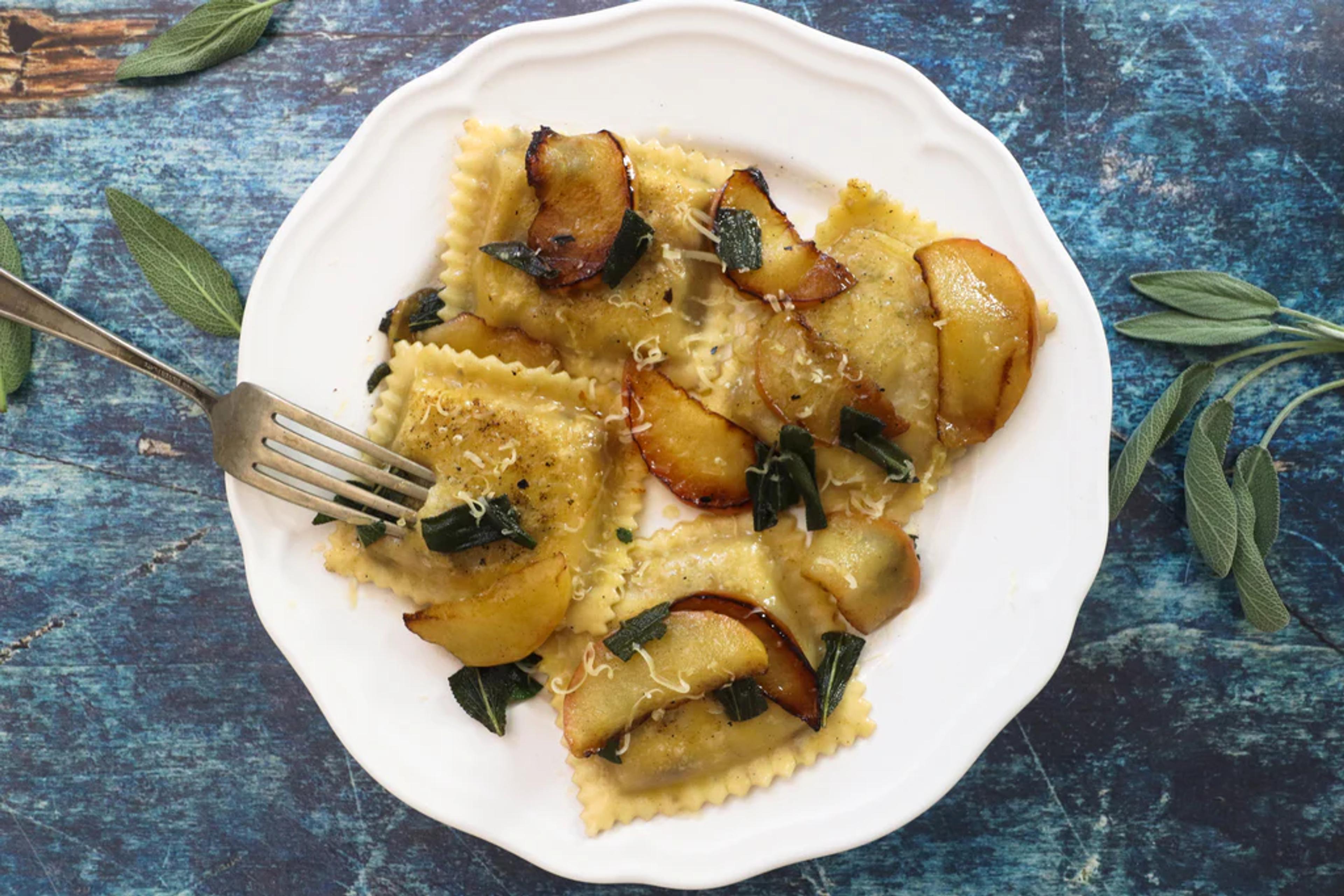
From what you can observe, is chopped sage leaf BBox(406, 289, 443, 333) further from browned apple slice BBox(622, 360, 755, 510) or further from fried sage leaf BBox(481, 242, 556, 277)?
browned apple slice BBox(622, 360, 755, 510)

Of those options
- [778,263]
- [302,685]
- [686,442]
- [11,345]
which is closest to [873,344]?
[778,263]

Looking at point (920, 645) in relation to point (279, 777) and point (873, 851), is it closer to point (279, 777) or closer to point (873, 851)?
point (873, 851)

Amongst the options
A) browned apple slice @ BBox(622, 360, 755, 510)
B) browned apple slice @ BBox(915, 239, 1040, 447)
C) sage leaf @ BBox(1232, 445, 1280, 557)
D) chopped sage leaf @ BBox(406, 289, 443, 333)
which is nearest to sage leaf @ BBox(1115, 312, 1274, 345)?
sage leaf @ BBox(1232, 445, 1280, 557)

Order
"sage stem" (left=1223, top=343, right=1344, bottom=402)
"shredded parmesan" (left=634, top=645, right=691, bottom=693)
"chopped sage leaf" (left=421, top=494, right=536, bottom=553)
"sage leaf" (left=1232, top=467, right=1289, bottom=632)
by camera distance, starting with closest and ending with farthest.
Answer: "shredded parmesan" (left=634, top=645, right=691, bottom=693) < "chopped sage leaf" (left=421, top=494, right=536, bottom=553) < "sage leaf" (left=1232, top=467, right=1289, bottom=632) < "sage stem" (left=1223, top=343, right=1344, bottom=402)

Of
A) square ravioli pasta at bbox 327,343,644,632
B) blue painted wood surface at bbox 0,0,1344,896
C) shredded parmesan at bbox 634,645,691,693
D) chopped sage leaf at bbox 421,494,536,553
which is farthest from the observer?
blue painted wood surface at bbox 0,0,1344,896

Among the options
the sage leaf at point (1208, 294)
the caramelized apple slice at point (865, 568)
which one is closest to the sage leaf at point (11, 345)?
the caramelized apple slice at point (865, 568)

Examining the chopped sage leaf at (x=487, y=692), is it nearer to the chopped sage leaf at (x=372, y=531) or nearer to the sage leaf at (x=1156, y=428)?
the chopped sage leaf at (x=372, y=531)

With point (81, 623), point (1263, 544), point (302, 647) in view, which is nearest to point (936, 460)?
point (1263, 544)

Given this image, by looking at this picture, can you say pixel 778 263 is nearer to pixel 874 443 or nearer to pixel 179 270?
pixel 874 443
